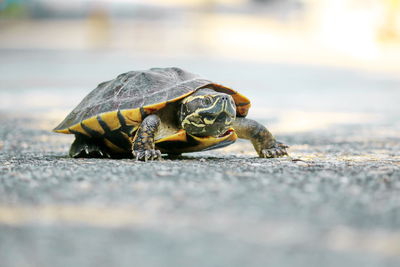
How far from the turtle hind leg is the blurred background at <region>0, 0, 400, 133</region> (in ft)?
8.95

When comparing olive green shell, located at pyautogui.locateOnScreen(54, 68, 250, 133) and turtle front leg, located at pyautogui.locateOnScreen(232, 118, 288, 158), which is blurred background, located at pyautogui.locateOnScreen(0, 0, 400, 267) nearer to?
turtle front leg, located at pyautogui.locateOnScreen(232, 118, 288, 158)

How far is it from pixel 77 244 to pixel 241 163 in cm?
162

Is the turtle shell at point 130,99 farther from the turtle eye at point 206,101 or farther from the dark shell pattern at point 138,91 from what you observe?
the turtle eye at point 206,101

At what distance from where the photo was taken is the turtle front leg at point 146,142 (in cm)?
342

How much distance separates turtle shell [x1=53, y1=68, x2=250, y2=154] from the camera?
3.55 metres

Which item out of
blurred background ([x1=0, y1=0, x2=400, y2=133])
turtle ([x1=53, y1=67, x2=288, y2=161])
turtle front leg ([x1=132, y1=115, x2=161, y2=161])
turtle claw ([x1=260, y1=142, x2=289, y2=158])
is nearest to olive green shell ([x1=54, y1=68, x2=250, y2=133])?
turtle ([x1=53, y1=67, x2=288, y2=161])

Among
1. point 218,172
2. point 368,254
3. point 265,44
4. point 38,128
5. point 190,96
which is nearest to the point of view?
point 368,254

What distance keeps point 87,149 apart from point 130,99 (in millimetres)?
470

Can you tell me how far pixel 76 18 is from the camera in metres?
37.1

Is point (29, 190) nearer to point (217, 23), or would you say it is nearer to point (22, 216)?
point (22, 216)

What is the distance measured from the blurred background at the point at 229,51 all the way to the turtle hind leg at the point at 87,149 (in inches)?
107

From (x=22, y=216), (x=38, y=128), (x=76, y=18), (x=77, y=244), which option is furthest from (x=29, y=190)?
(x=76, y=18)

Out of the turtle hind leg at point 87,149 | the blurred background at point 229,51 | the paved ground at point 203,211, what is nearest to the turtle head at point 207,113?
the paved ground at point 203,211

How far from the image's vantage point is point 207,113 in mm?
3443
